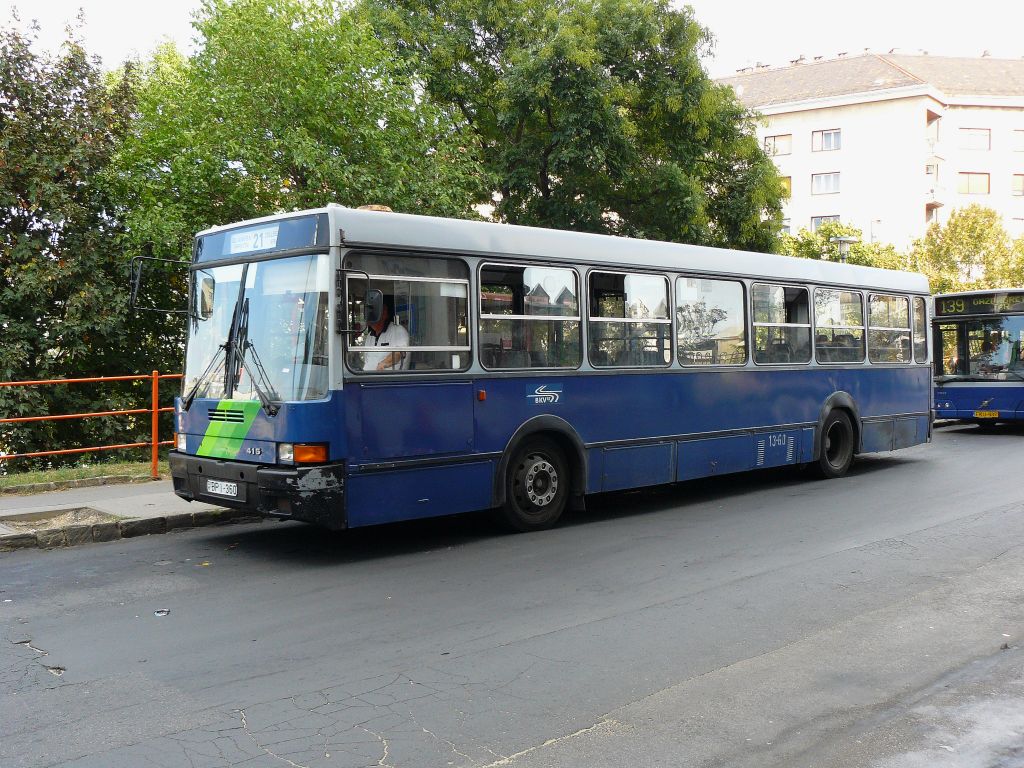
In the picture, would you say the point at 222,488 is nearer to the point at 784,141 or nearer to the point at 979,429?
the point at 979,429

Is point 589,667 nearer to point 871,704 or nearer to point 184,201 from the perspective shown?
point 871,704

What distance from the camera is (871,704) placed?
4.82 meters

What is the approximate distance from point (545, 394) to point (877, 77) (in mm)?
59189

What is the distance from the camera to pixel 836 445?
45.8ft

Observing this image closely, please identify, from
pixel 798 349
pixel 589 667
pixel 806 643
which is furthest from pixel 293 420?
pixel 798 349

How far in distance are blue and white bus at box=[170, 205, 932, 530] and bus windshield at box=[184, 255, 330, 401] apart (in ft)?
0.06

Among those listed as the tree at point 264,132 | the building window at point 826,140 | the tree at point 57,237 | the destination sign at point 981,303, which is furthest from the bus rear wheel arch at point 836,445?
the building window at point 826,140

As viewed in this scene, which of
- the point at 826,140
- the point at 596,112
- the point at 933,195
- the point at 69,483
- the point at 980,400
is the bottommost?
the point at 69,483

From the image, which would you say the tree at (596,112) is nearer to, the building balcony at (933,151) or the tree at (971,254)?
the tree at (971,254)

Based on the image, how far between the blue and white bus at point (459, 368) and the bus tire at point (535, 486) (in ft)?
0.07

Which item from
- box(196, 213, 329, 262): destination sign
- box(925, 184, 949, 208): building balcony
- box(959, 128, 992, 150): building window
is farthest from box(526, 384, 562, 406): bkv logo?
box(959, 128, 992, 150): building window

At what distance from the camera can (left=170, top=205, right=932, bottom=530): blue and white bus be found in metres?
7.98

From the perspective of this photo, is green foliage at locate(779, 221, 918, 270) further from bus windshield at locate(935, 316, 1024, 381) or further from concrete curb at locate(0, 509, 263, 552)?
concrete curb at locate(0, 509, 263, 552)

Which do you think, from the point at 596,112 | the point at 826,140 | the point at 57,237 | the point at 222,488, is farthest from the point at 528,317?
the point at 826,140
